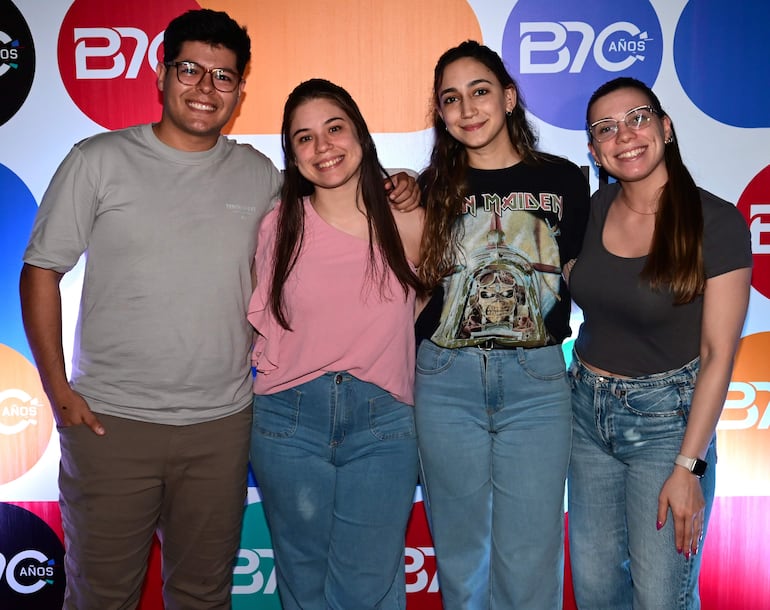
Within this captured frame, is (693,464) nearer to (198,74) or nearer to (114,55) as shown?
(198,74)

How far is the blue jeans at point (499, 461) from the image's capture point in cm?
196

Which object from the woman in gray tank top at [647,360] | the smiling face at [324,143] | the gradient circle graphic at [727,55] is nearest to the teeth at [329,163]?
the smiling face at [324,143]

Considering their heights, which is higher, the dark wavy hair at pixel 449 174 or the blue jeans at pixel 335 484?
the dark wavy hair at pixel 449 174

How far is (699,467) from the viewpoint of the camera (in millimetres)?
1868

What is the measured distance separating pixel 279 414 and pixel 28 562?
162 centimetres

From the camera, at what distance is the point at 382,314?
1.99 meters

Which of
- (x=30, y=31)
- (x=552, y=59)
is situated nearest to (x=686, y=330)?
(x=552, y=59)

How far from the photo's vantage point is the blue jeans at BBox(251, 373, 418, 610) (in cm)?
193

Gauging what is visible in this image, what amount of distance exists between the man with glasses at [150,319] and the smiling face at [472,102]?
0.24 m

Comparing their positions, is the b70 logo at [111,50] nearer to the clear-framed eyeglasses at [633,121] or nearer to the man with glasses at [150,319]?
the man with glasses at [150,319]

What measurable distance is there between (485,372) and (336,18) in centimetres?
154

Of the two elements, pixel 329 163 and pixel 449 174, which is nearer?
pixel 329 163

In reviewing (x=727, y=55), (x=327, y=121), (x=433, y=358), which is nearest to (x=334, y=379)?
(x=433, y=358)

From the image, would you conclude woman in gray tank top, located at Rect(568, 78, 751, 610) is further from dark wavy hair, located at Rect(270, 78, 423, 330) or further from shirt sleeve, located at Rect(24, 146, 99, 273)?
shirt sleeve, located at Rect(24, 146, 99, 273)
